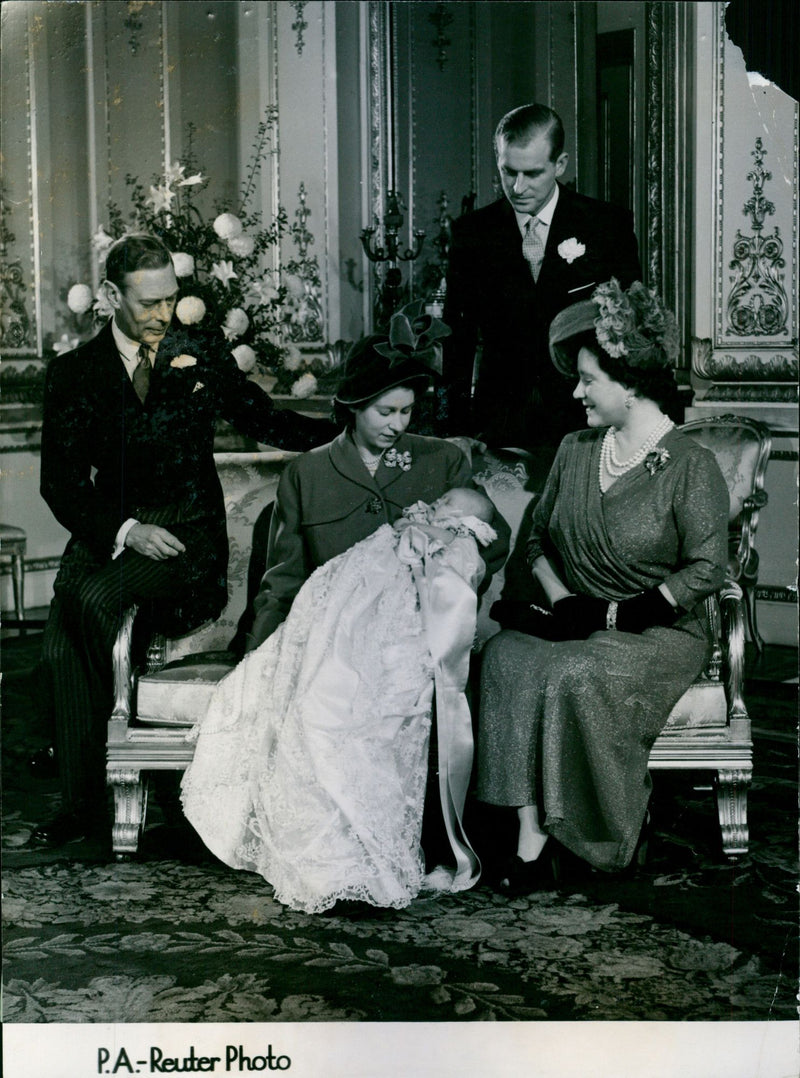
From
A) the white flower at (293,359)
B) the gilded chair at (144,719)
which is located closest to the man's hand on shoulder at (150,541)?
the gilded chair at (144,719)

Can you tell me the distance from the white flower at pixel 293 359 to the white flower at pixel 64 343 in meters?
0.66

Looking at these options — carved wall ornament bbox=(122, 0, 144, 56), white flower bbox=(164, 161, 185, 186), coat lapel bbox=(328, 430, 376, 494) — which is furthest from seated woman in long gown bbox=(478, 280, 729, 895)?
carved wall ornament bbox=(122, 0, 144, 56)

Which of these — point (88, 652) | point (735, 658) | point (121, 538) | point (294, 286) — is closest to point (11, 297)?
point (121, 538)

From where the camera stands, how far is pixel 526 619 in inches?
149

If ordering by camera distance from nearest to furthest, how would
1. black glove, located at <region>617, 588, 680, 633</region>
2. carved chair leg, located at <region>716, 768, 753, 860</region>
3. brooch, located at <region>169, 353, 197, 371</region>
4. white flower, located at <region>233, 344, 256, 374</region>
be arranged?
black glove, located at <region>617, 588, 680, 633</region>, carved chair leg, located at <region>716, 768, 753, 860</region>, brooch, located at <region>169, 353, 197, 371</region>, white flower, located at <region>233, 344, 256, 374</region>

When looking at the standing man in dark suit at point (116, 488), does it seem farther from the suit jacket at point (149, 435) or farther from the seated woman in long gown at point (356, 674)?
the seated woman in long gown at point (356, 674)

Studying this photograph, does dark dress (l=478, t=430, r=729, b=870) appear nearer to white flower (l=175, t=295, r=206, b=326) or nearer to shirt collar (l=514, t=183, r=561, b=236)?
shirt collar (l=514, t=183, r=561, b=236)

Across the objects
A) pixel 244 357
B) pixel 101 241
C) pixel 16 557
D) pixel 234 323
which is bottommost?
pixel 16 557

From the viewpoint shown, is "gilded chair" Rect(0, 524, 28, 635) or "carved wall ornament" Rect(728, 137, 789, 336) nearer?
"gilded chair" Rect(0, 524, 28, 635)

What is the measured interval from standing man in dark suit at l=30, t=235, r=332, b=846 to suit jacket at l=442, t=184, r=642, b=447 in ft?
1.67

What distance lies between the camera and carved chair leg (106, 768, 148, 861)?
376 centimetres

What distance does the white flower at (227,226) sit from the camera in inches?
155

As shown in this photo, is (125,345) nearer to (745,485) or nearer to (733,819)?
(745,485)

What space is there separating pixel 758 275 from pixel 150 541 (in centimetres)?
202
